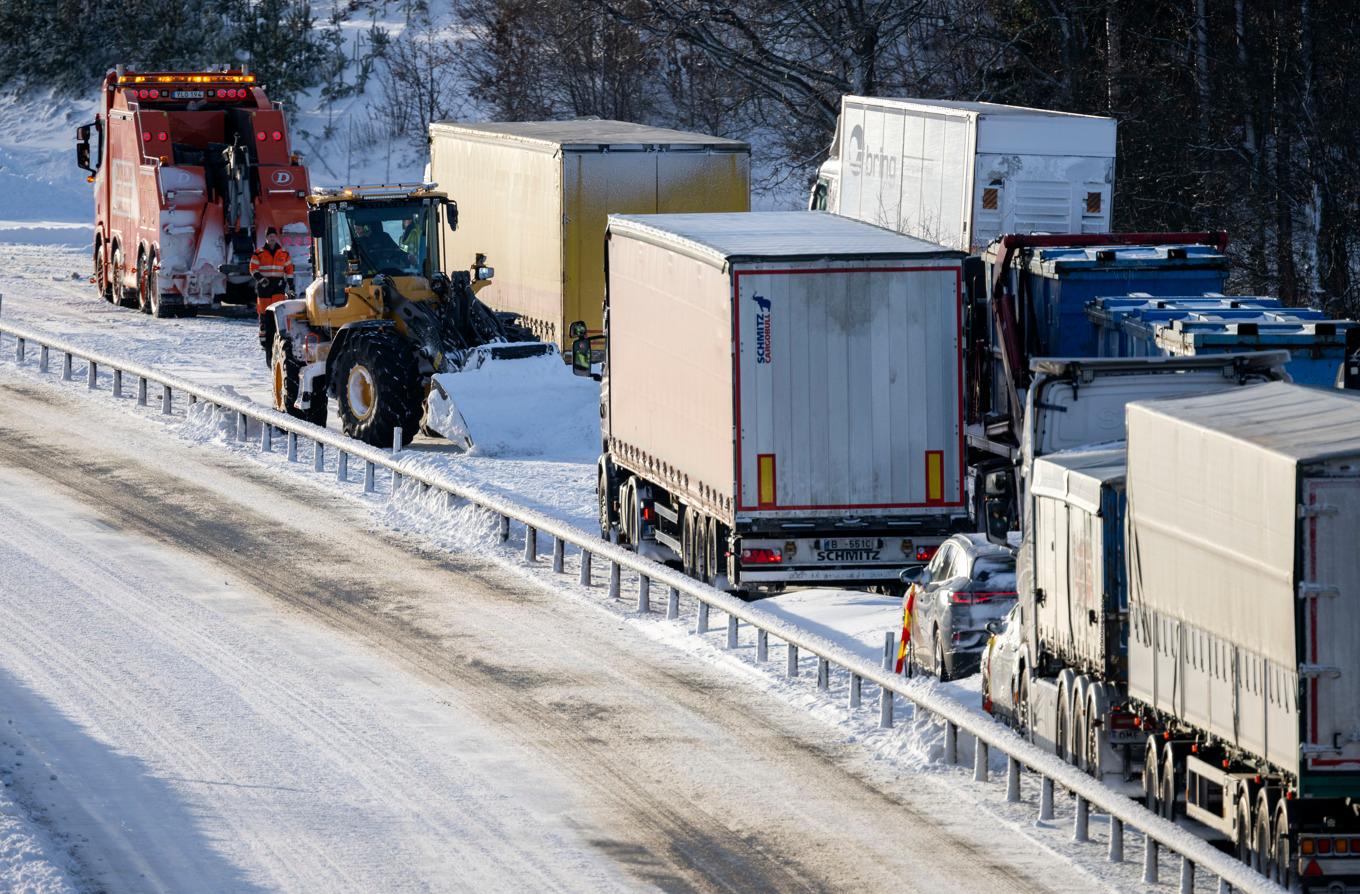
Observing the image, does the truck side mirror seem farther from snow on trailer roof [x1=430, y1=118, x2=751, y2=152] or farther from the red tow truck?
the red tow truck

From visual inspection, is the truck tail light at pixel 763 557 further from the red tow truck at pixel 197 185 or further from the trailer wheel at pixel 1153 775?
the red tow truck at pixel 197 185

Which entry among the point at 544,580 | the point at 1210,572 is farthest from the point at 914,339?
the point at 1210,572

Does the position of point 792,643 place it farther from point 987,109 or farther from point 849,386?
point 987,109

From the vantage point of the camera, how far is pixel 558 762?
44.2 ft

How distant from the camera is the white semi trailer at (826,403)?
A: 1700 cm

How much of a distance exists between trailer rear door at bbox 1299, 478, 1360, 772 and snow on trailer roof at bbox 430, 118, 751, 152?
19.5m

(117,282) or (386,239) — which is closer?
(386,239)

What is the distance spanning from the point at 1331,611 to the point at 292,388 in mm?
17647

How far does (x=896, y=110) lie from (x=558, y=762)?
16122 mm

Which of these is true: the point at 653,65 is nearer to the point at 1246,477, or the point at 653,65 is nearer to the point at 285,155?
the point at 285,155

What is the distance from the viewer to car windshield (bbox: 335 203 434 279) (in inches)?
1016

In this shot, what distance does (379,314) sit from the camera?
2580 centimetres

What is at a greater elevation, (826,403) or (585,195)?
(585,195)

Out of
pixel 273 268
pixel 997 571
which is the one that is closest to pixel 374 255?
pixel 273 268
